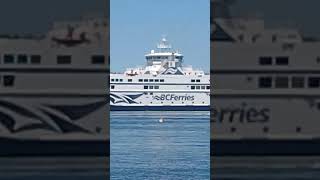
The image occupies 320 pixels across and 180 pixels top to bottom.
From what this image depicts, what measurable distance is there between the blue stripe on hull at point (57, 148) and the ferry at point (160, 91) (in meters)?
32.3

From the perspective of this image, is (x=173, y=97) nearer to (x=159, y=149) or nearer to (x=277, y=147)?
(x=159, y=149)

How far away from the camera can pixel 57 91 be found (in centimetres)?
543

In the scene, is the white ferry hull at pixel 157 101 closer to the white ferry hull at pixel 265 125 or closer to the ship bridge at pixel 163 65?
the ship bridge at pixel 163 65

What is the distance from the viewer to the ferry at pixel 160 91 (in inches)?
1508

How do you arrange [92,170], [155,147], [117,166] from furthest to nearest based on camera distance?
[155,147]
[117,166]
[92,170]

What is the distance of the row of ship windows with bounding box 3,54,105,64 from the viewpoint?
5398 millimetres

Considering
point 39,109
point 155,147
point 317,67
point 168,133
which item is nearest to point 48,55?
point 39,109

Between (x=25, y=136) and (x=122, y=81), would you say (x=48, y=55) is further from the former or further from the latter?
(x=122, y=81)

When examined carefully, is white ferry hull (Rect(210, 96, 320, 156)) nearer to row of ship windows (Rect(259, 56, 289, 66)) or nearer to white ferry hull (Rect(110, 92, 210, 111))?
row of ship windows (Rect(259, 56, 289, 66))

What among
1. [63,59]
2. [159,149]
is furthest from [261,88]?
[159,149]

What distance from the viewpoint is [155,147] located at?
22.5 meters

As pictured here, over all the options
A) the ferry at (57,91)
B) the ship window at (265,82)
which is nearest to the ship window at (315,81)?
the ship window at (265,82)

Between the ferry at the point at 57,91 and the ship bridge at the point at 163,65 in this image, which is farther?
the ship bridge at the point at 163,65

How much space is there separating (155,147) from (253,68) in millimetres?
17079
